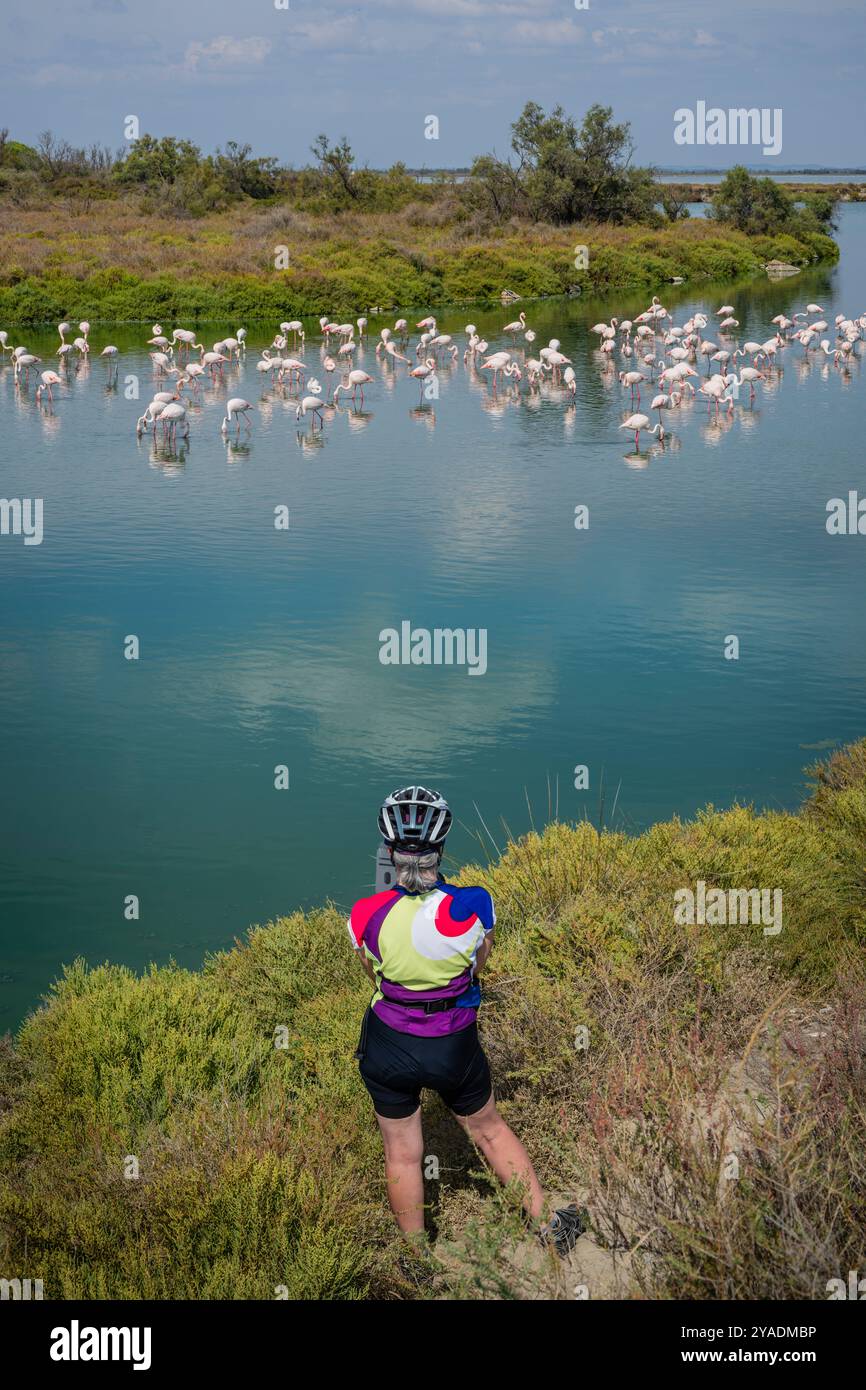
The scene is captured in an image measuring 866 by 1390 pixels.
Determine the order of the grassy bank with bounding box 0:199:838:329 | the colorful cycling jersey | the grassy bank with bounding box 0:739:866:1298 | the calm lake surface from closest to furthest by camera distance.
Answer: the grassy bank with bounding box 0:739:866:1298, the colorful cycling jersey, the calm lake surface, the grassy bank with bounding box 0:199:838:329

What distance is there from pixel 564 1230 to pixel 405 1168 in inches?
24.5

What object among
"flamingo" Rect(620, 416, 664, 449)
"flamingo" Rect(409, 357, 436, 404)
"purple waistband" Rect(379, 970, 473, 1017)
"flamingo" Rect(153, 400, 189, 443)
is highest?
"flamingo" Rect(409, 357, 436, 404)

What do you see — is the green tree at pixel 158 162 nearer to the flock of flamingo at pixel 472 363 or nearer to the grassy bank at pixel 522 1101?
the flock of flamingo at pixel 472 363

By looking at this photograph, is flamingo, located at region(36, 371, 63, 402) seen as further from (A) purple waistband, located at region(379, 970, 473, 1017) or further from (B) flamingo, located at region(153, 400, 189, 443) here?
(A) purple waistband, located at region(379, 970, 473, 1017)

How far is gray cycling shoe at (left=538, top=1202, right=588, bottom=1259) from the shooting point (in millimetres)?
4758

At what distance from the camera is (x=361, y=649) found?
1449 centimetres

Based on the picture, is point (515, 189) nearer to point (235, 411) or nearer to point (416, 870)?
point (235, 411)

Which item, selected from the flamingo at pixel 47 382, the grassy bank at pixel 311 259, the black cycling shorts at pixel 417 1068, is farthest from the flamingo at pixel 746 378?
the black cycling shorts at pixel 417 1068

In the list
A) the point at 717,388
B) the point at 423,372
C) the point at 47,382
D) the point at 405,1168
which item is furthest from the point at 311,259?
the point at 405,1168

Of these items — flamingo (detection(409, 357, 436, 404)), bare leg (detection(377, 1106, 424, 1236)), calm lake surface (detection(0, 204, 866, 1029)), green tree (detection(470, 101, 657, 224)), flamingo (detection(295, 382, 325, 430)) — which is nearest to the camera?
bare leg (detection(377, 1106, 424, 1236))

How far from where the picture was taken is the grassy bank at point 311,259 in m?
44.9

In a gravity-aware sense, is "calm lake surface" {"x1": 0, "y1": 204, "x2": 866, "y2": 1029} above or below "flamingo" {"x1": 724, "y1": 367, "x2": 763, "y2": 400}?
below

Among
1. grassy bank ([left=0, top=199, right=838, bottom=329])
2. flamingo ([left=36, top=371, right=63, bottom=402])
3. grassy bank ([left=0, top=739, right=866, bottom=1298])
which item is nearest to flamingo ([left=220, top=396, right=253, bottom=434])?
flamingo ([left=36, top=371, right=63, bottom=402])

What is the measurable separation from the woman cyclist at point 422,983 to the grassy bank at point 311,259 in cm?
4187
